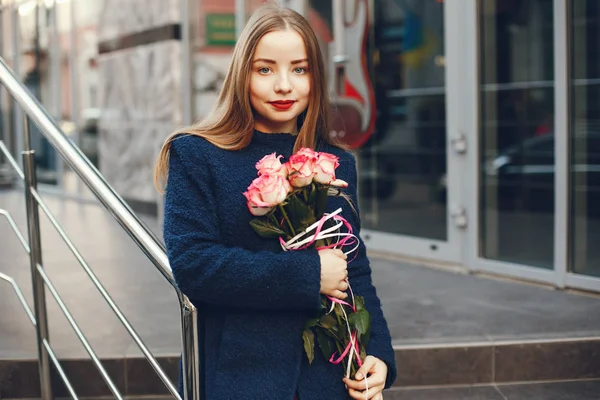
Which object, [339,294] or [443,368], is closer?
[339,294]

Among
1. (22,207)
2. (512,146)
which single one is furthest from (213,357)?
(22,207)

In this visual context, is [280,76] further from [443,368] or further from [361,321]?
[443,368]

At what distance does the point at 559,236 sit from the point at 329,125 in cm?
311

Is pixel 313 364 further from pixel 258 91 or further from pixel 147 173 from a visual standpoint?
pixel 147 173

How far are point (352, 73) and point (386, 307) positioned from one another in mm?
2232

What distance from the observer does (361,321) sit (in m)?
1.60

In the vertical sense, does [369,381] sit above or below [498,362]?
above

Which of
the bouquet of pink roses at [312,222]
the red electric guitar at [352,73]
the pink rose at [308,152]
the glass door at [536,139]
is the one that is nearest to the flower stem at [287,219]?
the bouquet of pink roses at [312,222]

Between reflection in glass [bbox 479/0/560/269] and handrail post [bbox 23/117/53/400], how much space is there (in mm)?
3013

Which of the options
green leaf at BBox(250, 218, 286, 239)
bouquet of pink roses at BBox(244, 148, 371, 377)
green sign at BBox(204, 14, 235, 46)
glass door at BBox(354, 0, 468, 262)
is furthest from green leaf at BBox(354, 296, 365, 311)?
green sign at BBox(204, 14, 235, 46)

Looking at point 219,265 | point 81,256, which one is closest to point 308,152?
point 219,265

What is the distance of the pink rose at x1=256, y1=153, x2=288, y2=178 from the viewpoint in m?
1.53

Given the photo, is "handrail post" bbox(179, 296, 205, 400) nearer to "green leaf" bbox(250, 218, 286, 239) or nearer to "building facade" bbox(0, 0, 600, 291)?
"green leaf" bbox(250, 218, 286, 239)

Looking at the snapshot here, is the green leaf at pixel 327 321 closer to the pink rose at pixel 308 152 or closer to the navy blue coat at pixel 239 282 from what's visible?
the navy blue coat at pixel 239 282
